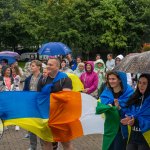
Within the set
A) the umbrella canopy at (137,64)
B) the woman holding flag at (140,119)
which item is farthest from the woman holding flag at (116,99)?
the umbrella canopy at (137,64)

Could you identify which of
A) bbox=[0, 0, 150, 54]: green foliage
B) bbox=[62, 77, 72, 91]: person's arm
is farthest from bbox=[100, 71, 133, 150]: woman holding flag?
bbox=[0, 0, 150, 54]: green foliage

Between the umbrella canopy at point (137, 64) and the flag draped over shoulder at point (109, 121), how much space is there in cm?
89

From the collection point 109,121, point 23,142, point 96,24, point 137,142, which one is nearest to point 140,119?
point 137,142

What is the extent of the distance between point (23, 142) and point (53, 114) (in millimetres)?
2787

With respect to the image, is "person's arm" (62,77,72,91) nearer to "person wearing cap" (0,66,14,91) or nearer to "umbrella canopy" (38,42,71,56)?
"person wearing cap" (0,66,14,91)

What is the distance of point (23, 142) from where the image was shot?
928 centimetres

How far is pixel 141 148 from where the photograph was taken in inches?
213

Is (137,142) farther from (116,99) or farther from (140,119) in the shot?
(116,99)

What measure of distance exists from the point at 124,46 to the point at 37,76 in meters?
25.2

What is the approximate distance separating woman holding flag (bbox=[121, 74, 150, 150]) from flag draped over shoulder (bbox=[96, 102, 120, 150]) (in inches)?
17.6

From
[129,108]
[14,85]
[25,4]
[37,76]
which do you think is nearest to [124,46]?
[25,4]

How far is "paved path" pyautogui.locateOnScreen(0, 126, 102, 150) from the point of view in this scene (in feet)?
28.5

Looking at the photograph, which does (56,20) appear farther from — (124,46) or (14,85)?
(14,85)

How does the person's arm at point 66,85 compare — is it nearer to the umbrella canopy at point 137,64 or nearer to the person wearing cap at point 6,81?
the umbrella canopy at point 137,64
